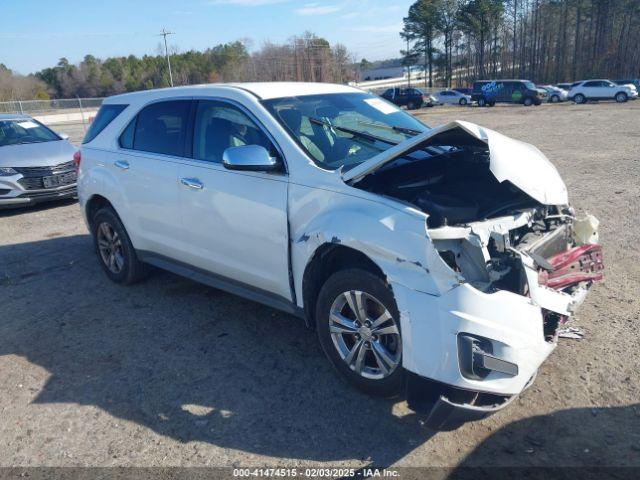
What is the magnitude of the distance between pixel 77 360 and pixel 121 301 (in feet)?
3.88

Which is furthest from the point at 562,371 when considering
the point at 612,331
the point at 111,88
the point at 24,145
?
the point at 111,88

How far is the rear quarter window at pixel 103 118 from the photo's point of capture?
18.2ft

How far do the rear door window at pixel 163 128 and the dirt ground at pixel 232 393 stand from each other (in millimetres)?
1481

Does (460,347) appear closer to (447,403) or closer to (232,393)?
(447,403)

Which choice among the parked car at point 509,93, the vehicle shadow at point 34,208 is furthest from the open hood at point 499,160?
the parked car at point 509,93

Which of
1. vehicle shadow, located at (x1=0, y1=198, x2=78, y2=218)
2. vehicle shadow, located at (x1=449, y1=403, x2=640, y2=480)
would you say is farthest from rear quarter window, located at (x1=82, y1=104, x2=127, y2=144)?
vehicle shadow, located at (x1=0, y1=198, x2=78, y2=218)

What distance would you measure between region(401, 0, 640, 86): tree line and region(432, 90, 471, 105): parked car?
2851 centimetres

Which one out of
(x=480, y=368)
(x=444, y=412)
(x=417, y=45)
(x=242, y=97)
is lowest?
(x=444, y=412)

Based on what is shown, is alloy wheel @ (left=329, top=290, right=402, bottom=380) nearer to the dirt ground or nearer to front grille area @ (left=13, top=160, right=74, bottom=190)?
the dirt ground

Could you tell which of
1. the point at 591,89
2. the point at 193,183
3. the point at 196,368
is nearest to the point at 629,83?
the point at 591,89

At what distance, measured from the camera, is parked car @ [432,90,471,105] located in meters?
46.8

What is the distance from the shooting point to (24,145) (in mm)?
10078

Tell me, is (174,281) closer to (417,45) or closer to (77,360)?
(77,360)

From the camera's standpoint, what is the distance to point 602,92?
40.0 m
